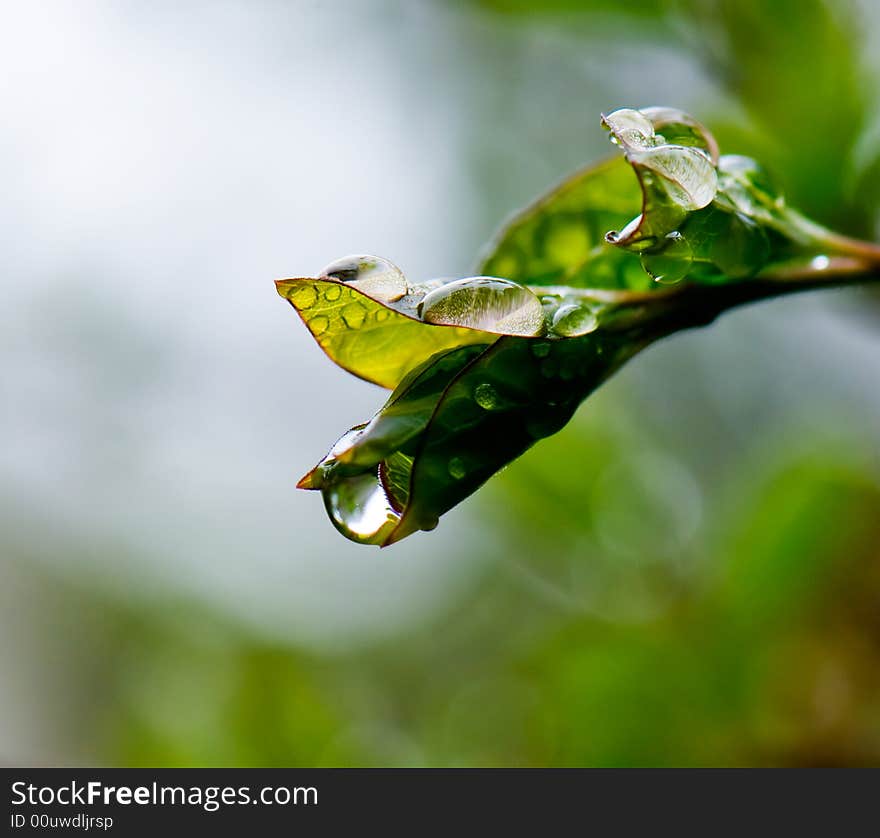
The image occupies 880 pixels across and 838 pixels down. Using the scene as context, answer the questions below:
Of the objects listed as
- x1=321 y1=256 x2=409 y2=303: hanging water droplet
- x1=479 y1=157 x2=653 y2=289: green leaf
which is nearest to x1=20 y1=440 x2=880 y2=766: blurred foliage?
x1=479 y1=157 x2=653 y2=289: green leaf

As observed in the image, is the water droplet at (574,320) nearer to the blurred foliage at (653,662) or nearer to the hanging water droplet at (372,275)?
the hanging water droplet at (372,275)

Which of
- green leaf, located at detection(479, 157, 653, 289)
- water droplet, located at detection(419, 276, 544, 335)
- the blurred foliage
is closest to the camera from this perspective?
water droplet, located at detection(419, 276, 544, 335)

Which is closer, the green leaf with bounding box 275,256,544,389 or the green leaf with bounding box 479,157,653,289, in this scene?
the green leaf with bounding box 275,256,544,389

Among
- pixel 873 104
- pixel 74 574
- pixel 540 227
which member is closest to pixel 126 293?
pixel 74 574

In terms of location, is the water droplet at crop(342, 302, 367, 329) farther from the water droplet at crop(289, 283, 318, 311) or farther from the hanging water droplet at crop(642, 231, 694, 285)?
the hanging water droplet at crop(642, 231, 694, 285)

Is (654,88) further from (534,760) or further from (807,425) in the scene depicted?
(534,760)

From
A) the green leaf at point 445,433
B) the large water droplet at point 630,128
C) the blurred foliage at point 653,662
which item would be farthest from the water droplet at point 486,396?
the blurred foliage at point 653,662
